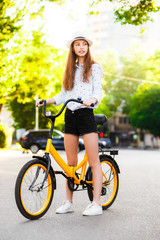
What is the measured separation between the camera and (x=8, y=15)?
15.3 meters

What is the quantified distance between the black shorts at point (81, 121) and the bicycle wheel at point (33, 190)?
22.5 inches

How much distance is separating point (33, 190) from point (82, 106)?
1.03 meters

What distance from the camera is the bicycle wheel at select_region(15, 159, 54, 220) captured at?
14.3ft

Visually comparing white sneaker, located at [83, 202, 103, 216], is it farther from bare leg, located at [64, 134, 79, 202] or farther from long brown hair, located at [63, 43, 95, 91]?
long brown hair, located at [63, 43, 95, 91]

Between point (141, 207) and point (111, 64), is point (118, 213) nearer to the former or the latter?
point (141, 207)

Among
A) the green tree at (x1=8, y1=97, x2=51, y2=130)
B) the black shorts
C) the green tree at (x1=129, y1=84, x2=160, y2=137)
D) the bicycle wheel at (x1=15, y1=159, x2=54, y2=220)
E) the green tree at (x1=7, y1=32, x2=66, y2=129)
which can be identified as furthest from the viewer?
the green tree at (x1=129, y1=84, x2=160, y2=137)

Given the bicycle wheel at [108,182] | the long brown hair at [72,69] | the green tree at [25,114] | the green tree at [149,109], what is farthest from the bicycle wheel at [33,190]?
the green tree at [149,109]

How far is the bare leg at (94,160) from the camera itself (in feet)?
16.0

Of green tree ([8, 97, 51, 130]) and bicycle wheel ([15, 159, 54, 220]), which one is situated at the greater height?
green tree ([8, 97, 51, 130])

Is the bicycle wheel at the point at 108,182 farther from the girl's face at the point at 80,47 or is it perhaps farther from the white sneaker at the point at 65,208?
the girl's face at the point at 80,47

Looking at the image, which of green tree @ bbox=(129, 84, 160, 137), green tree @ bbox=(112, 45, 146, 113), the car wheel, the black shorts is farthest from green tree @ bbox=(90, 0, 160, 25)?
green tree @ bbox=(112, 45, 146, 113)

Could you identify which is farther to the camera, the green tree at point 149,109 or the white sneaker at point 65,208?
the green tree at point 149,109

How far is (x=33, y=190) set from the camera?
454 centimetres

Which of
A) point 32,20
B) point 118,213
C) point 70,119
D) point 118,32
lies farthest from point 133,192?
point 118,32
